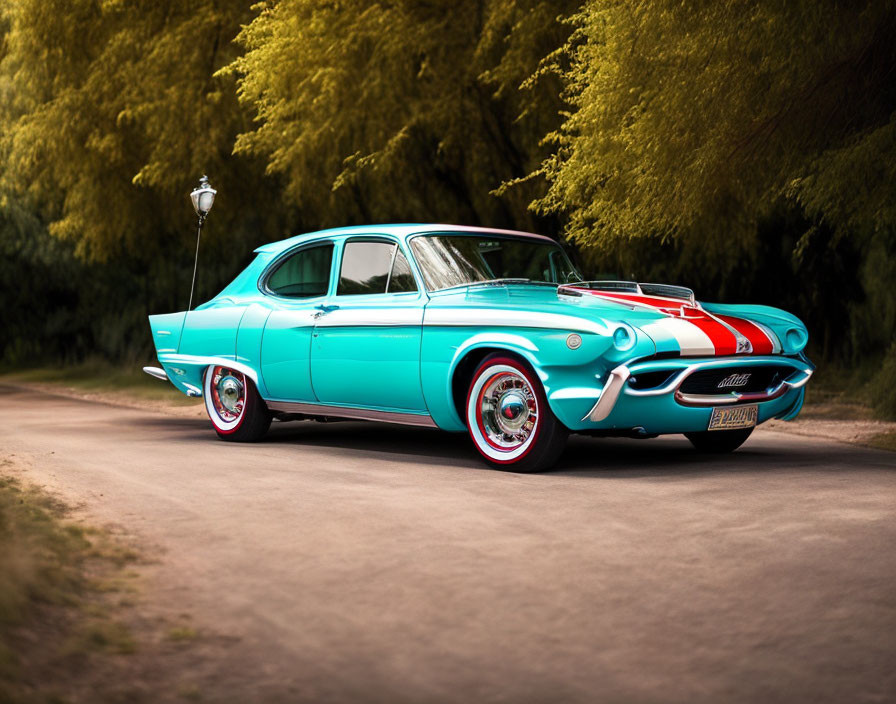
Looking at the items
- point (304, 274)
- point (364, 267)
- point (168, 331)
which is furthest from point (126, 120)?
point (364, 267)

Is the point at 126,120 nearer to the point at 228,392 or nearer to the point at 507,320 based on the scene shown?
the point at 228,392

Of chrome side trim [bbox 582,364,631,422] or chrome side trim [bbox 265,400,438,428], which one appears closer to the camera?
chrome side trim [bbox 582,364,631,422]

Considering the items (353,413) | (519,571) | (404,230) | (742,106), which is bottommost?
(519,571)

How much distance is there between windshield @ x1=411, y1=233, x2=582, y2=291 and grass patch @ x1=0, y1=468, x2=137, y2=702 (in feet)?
12.0

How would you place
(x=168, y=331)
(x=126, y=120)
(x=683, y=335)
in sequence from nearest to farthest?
(x=683, y=335) → (x=168, y=331) → (x=126, y=120)

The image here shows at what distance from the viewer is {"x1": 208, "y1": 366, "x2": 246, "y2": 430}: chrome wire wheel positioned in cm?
1096

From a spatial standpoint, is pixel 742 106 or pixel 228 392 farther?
pixel 742 106

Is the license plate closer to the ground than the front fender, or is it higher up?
closer to the ground

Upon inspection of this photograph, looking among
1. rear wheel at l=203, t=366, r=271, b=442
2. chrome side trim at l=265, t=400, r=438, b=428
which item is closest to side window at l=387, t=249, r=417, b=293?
chrome side trim at l=265, t=400, r=438, b=428

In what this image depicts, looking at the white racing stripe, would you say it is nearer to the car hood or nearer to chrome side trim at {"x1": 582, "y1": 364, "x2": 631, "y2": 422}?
the car hood

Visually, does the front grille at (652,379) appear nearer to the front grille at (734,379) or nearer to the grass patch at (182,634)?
the front grille at (734,379)

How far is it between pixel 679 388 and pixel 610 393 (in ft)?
1.88

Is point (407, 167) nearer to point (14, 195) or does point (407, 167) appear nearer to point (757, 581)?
point (14, 195)

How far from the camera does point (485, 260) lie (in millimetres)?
9789
